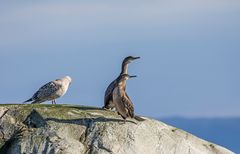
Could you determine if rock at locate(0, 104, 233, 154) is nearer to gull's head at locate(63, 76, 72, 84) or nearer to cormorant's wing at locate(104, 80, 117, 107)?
cormorant's wing at locate(104, 80, 117, 107)

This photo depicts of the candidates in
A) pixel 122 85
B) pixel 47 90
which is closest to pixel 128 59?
pixel 47 90

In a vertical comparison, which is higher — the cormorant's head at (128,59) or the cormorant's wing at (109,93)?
the cormorant's head at (128,59)

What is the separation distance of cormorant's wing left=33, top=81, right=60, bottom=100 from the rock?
144 inches

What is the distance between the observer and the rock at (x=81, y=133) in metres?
27.8

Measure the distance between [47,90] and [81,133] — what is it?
5.71m

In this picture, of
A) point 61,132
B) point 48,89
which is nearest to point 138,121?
point 61,132

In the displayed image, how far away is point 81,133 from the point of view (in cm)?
2834

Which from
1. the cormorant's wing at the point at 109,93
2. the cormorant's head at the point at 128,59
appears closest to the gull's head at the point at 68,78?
the cormorant's head at the point at 128,59

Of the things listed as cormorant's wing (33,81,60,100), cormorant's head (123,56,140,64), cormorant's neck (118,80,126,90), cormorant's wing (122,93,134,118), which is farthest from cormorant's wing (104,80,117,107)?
cormorant's wing (33,81,60,100)

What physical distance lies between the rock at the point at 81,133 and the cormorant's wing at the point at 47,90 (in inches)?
144

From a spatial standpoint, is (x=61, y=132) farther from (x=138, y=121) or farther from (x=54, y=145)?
(x=138, y=121)

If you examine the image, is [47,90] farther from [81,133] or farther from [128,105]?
[81,133]

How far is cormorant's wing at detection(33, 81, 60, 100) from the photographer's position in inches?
1323

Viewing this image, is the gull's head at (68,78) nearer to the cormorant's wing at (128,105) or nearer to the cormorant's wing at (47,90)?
the cormorant's wing at (47,90)
